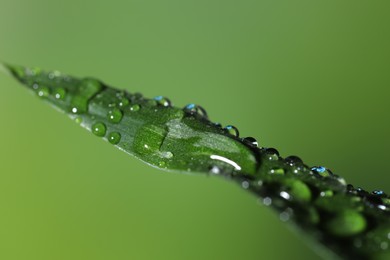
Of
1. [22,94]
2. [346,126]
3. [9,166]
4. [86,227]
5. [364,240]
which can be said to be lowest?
[364,240]

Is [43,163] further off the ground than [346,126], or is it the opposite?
[346,126]

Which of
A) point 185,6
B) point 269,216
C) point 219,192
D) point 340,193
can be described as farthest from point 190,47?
point 340,193

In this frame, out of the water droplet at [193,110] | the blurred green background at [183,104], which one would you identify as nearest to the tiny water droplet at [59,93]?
the water droplet at [193,110]

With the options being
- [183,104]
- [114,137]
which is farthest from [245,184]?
[183,104]

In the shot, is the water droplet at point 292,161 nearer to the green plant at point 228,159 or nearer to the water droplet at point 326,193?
the green plant at point 228,159

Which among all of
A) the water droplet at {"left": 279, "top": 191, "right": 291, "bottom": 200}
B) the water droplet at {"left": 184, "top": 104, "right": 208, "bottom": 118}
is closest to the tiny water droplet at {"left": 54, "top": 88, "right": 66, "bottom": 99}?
the water droplet at {"left": 184, "top": 104, "right": 208, "bottom": 118}

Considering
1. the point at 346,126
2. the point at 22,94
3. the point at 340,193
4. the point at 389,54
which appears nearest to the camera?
the point at 340,193

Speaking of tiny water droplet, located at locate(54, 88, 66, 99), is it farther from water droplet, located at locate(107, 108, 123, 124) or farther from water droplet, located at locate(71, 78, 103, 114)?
water droplet, located at locate(107, 108, 123, 124)

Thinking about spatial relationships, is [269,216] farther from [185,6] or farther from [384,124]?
[185,6]
